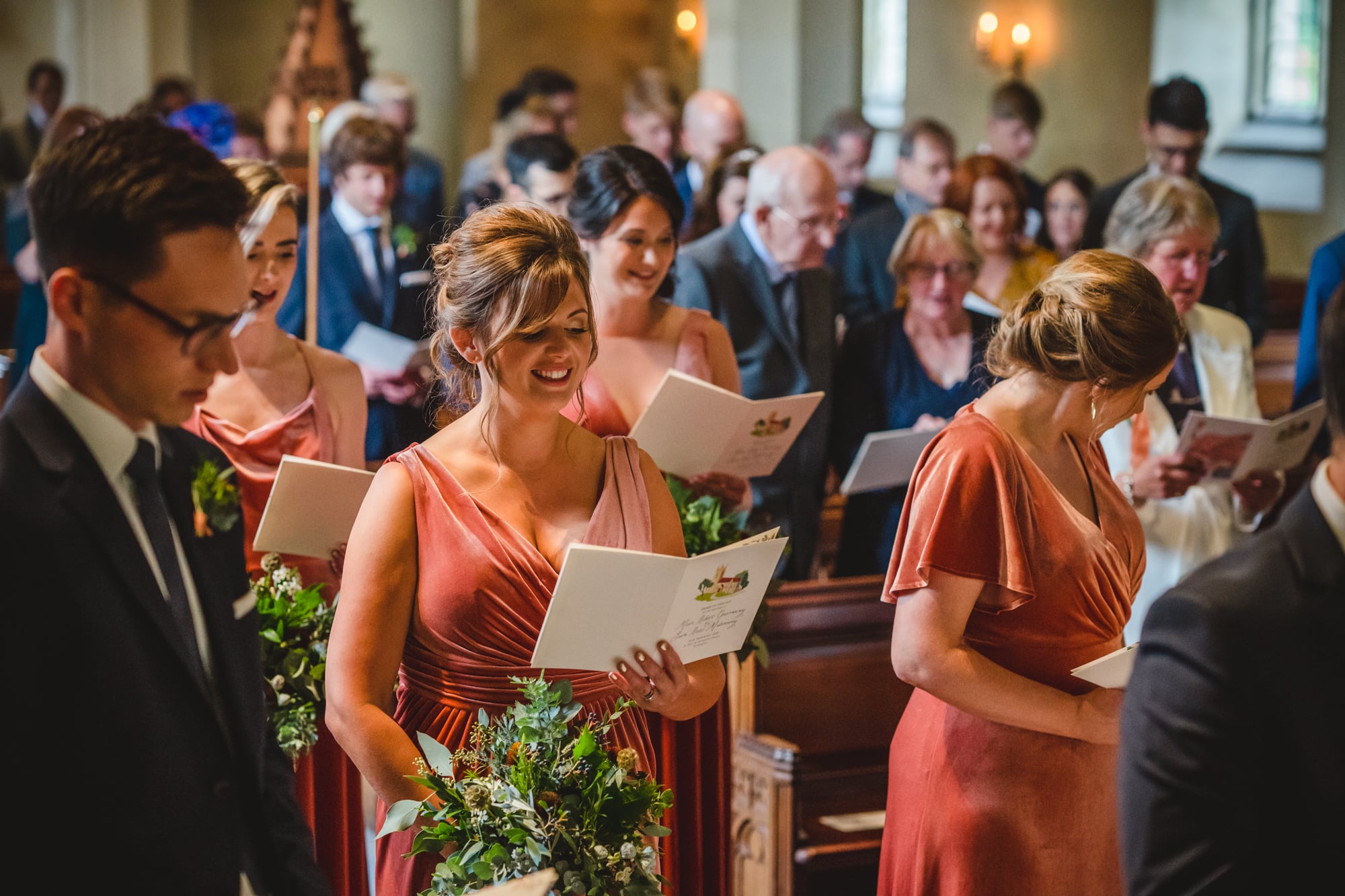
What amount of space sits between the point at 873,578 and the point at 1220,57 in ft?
40.2

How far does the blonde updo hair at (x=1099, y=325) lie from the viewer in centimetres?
232

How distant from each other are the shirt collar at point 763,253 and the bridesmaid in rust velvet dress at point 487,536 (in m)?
2.36

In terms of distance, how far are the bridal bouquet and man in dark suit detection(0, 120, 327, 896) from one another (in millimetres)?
346

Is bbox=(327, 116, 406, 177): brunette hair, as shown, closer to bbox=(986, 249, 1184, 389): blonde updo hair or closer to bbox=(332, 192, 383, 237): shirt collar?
bbox=(332, 192, 383, 237): shirt collar

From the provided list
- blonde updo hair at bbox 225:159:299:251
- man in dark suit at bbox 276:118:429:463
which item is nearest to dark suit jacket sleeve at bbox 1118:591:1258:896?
blonde updo hair at bbox 225:159:299:251

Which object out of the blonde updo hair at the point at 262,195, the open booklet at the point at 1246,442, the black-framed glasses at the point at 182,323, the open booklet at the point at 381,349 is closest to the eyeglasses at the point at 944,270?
the open booklet at the point at 1246,442

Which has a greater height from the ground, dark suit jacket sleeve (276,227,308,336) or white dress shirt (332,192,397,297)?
white dress shirt (332,192,397,297)

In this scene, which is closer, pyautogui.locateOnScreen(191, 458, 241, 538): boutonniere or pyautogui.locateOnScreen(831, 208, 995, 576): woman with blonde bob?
pyautogui.locateOnScreen(191, 458, 241, 538): boutonniere

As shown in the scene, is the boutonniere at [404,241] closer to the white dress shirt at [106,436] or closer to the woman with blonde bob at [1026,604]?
the woman with blonde bob at [1026,604]

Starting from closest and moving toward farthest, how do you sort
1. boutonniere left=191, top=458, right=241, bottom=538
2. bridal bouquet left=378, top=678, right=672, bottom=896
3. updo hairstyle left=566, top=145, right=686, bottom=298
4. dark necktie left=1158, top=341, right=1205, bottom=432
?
1. boutonniere left=191, top=458, right=241, bottom=538
2. bridal bouquet left=378, top=678, right=672, bottom=896
3. updo hairstyle left=566, top=145, right=686, bottom=298
4. dark necktie left=1158, top=341, right=1205, bottom=432

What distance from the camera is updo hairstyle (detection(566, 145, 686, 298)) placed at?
3734 millimetres

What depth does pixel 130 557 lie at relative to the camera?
1518 millimetres

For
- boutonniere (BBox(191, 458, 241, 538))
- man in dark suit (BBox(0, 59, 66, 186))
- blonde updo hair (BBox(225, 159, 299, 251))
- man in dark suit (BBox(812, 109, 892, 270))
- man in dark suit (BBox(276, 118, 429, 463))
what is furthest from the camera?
man in dark suit (BBox(0, 59, 66, 186))

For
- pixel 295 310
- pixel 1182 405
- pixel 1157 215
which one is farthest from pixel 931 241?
pixel 295 310
